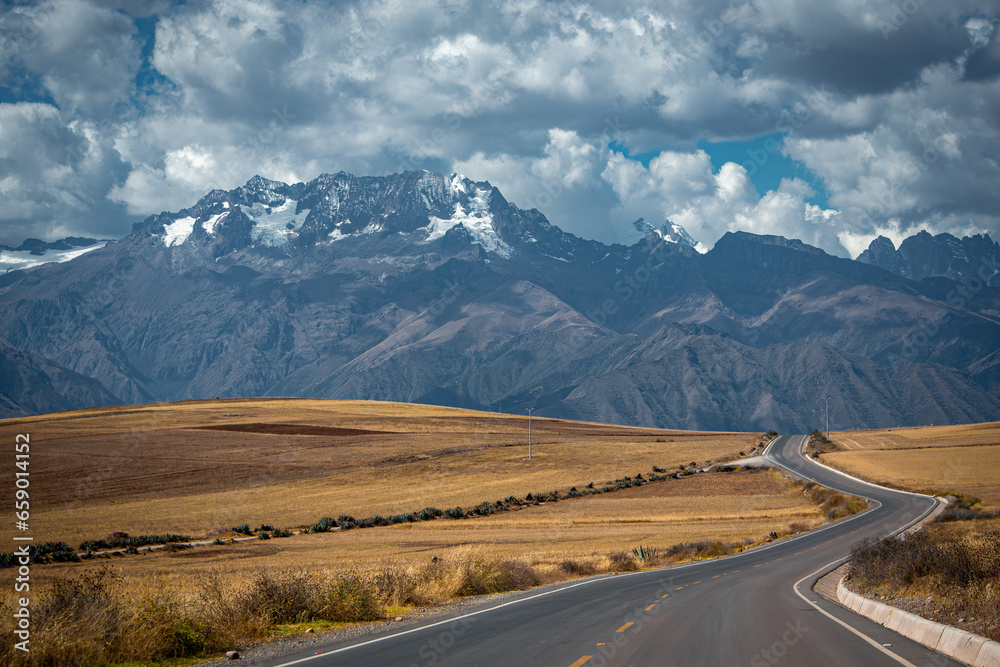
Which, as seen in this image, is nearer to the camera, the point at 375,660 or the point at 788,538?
the point at 375,660

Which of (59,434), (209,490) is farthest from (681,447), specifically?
(59,434)

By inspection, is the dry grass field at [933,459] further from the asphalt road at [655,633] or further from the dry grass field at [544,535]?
the asphalt road at [655,633]

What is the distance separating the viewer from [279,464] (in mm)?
77625

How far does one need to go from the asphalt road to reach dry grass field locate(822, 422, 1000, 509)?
39.3 metres

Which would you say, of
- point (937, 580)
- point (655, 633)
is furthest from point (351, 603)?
point (937, 580)

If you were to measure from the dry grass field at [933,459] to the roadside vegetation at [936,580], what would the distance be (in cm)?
3752

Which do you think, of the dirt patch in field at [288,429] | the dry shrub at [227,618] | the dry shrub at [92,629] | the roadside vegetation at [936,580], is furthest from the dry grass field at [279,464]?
the roadside vegetation at [936,580]

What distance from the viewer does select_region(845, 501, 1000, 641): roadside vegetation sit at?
1167cm

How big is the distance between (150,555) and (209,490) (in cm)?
2975

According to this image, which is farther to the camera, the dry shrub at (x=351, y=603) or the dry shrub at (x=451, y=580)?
the dry shrub at (x=451, y=580)

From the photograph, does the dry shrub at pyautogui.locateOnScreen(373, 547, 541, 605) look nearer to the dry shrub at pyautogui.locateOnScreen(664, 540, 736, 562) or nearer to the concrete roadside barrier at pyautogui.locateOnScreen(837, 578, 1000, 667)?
the concrete roadside barrier at pyautogui.locateOnScreen(837, 578, 1000, 667)

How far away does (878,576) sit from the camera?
17.5 m

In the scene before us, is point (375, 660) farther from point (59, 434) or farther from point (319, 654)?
point (59, 434)

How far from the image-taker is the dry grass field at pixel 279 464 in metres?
54.0
